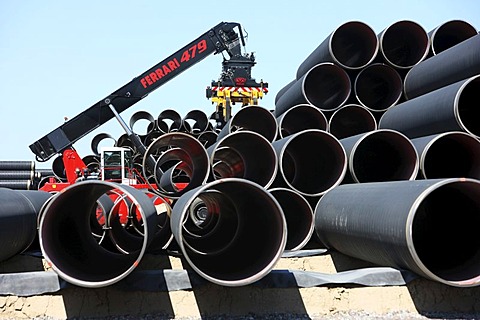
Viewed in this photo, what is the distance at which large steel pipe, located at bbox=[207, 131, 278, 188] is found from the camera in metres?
4.95

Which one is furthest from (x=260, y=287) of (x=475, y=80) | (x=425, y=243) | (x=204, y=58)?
(x=204, y=58)

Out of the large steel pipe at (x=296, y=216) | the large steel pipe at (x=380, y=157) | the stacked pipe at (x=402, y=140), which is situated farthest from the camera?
the large steel pipe at (x=296, y=216)

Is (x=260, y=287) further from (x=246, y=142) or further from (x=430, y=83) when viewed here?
(x=430, y=83)

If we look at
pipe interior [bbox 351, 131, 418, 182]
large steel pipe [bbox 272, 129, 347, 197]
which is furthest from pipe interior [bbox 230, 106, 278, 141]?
pipe interior [bbox 351, 131, 418, 182]

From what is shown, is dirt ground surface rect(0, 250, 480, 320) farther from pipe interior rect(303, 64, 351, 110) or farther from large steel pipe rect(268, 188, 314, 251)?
pipe interior rect(303, 64, 351, 110)

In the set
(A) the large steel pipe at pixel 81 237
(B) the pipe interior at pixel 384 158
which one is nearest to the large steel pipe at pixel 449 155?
(B) the pipe interior at pixel 384 158

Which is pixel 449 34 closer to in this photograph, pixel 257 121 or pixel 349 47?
pixel 349 47

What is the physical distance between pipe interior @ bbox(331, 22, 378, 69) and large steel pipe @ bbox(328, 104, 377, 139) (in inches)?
22.4

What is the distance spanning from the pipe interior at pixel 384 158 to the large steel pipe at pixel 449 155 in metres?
0.11

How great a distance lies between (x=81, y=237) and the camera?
3928 mm

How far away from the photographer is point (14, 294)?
3.21 m

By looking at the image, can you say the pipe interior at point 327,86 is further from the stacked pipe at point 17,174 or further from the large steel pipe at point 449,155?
the stacked pipe at point 17,174

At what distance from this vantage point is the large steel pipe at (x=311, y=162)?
4.77m

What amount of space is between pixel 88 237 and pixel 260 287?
162 cm
